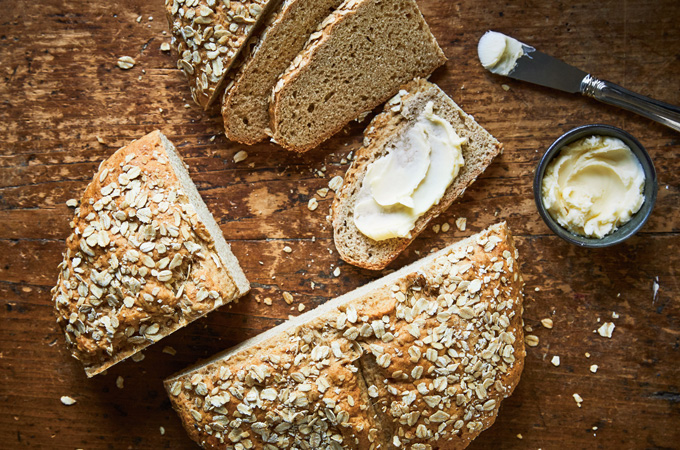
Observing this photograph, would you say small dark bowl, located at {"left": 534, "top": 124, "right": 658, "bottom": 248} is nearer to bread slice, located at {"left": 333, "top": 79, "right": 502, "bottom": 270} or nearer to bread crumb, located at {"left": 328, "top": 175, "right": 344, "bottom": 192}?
bread slice, located at {"left": 333, "top": 79, "right": 502, "bottom": 270}

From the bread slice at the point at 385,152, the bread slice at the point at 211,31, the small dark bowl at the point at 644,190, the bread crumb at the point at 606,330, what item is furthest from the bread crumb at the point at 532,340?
the bread slice at the point at 211,31

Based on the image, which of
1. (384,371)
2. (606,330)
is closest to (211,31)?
(384,371)

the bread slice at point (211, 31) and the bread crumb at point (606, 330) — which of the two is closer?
the bread slice at point (211, 31)

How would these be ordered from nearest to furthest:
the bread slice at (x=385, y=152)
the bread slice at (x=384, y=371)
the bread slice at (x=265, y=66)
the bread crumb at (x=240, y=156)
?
the bread slice at (x=384, y=371) < the bread slice at (x=265, y=66) < the bread slice at (x=385, y=152) < the bread crumb at (x=240, y=156)

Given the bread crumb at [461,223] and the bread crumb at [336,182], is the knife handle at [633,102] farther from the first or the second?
the bread crumb at [336,182]

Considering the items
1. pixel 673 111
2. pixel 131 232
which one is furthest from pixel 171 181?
pixel 673 111

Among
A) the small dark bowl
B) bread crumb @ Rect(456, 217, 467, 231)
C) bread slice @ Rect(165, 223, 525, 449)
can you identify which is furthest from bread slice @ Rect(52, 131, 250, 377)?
the small dark bowl

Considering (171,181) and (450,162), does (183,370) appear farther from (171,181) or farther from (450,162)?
(450,162)
